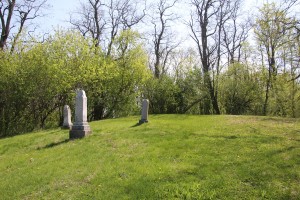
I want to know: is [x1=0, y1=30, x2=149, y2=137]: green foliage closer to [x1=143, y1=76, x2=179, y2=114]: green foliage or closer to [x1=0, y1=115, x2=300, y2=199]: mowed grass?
[x1=143, y1=76, x2=179, y2=114]: green foliage

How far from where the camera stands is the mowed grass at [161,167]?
17.7 feet

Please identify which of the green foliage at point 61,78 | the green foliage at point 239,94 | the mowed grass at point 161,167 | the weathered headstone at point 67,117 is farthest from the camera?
the green foliage at point 239,94

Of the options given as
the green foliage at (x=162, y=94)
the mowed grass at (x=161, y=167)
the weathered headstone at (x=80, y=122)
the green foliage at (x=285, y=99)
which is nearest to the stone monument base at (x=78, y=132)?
the weathered headstone at (x=80, y=122)

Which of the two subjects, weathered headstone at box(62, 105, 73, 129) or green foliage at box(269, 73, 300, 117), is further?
green foliage at box(269, 73, 300, 117)

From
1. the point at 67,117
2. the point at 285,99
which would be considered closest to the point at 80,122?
the point at 67,117

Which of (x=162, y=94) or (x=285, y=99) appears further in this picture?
(x=285, y=99)

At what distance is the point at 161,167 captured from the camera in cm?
664

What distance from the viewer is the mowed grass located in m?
5.41

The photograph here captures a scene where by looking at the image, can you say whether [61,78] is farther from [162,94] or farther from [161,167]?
[161,167]

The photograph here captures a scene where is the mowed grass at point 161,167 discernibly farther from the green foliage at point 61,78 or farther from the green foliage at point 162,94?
the green foliage at point 162,94

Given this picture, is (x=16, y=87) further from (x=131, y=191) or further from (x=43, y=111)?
(x=131, y=191)

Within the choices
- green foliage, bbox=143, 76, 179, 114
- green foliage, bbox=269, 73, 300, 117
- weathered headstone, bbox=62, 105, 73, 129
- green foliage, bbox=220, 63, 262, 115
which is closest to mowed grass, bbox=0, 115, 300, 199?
weathered headstone, bbox=62, 105, 73, 129

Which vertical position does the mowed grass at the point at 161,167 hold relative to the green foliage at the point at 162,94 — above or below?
below

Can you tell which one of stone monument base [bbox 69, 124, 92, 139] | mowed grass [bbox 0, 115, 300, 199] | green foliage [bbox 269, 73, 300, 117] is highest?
green foliage [bbox 269, 73, 300, 117]
